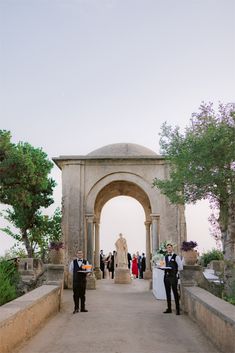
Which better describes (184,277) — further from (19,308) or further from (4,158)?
(4,158)

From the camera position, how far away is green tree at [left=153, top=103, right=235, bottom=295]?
50.3ft

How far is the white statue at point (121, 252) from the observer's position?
22.2 meters

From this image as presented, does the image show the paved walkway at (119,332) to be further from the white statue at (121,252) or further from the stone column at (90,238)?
the white statue at (121,252)

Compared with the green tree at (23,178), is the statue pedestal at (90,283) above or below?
below

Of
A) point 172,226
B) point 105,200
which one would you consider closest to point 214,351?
point 172,226

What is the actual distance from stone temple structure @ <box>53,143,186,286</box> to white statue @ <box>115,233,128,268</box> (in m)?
3.17

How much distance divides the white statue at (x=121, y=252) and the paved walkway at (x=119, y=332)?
31.2 ft

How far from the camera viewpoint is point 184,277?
468 inches

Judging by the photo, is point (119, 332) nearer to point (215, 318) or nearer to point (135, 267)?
point (215, 318)

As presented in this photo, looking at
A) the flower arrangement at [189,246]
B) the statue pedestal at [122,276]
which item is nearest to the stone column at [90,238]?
the statue pedestal at [122,276]

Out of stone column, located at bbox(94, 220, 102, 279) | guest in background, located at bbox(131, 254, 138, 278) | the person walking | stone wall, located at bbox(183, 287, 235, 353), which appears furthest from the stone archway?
stone wall, located at bbox(183, 287, 235, 353)

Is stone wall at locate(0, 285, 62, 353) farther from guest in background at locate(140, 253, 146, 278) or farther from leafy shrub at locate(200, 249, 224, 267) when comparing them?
leafy shrub at locate(200, 249, 224, 267)

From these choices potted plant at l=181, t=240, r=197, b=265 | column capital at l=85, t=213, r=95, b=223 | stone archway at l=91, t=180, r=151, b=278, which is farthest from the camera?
stone archway at l=91, t=180, r=151, b=278

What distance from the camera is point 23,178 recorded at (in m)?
19.9
